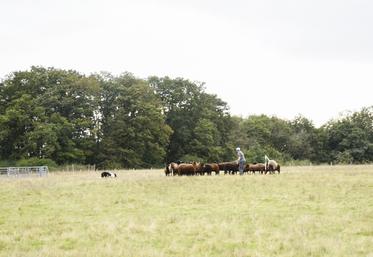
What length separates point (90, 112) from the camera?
77500 millimetres

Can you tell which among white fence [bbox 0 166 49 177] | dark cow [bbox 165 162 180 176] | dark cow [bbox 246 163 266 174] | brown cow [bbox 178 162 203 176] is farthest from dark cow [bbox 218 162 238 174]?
white fence [bbox 0 166 49 177]

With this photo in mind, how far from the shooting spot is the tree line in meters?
71.4

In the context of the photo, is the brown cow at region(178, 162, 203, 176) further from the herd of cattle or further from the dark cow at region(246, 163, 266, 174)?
the dark cow at region(246, 163, 266, 174)

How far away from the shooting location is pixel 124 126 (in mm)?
79562

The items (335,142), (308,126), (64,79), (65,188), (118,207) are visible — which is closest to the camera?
(118,207)

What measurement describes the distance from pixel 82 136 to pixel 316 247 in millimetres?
68957

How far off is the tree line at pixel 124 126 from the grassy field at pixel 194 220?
47665 mm

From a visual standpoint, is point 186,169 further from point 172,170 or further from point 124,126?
point 124,126

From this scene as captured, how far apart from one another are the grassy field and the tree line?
4766 cm

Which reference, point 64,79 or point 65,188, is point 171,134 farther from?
point 65,188

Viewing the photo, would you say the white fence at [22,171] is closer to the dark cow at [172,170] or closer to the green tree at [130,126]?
the dark cow at [172,170]

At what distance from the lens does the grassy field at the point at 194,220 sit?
1198 centimetres

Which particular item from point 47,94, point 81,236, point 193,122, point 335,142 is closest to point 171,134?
point 193,122

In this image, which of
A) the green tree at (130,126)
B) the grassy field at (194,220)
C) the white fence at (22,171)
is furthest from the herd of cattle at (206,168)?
the green tree at (130,126)
